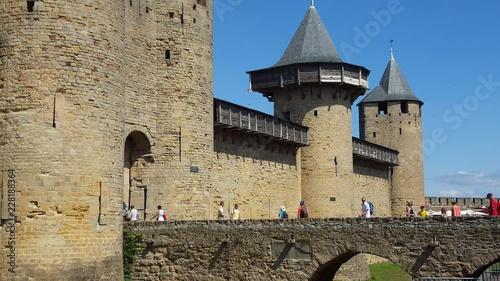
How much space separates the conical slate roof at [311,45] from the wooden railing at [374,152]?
6.69 metres

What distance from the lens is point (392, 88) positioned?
154 ft

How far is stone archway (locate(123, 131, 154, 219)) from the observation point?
22.3m

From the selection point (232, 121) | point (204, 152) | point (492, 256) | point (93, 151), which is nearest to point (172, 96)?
point (204, 152)

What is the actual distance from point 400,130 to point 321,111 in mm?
15889

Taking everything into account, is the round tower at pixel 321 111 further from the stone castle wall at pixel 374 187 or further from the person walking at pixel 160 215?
the person walking at pixel 160 215

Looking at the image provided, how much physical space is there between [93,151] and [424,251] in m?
8.42

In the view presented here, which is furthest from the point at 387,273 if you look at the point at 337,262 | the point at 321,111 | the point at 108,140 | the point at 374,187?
the point at 108,140

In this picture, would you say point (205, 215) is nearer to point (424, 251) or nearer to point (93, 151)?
point (93, 151)

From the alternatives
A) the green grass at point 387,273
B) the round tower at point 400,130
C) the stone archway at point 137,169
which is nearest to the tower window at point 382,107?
the round tower at point 400,130

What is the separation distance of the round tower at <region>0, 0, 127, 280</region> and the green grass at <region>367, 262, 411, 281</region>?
15.2 metres

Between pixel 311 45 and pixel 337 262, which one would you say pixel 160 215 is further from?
pixel 311 45

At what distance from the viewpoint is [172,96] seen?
2267 centimetres

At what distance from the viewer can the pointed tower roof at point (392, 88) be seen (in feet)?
153

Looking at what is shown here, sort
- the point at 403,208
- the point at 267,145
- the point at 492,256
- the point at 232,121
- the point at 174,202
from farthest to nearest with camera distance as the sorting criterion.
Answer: the point at 403,208 → the point at 267,145 → the point at 232,121 → the point at 174,202 → the point at 492,256
